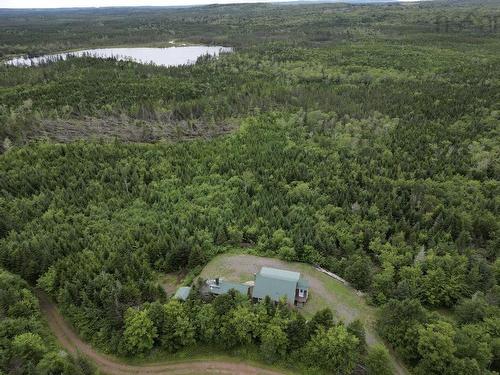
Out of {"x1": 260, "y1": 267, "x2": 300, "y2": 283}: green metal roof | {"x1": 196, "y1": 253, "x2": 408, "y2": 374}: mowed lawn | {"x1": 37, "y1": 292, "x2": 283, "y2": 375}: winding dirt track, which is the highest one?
{"x1": 260, "y1": 267, "x2": 300, "y2": 283}: green metal roof

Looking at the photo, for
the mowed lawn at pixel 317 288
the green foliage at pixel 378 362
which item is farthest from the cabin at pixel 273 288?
the green foliage at pixel 378 362

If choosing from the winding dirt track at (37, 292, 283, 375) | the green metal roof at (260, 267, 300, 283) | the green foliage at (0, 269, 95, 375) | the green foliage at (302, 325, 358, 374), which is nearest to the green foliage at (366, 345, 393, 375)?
the green foliage at (302, 325, 358, 374)

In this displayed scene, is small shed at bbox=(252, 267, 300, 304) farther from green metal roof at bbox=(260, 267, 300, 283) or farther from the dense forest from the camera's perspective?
the dense forest

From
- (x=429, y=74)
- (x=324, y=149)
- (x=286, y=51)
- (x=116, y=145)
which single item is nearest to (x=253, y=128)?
(x=324, y=149)

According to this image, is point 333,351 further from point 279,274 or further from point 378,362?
point 279,274

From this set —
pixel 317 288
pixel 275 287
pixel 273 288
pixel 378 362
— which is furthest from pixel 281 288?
pixel 378 362

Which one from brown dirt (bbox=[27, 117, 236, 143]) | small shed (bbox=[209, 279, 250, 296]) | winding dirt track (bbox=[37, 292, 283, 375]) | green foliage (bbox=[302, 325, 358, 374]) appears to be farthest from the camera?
brown dirt (bbox=[27, 117, 236, 143])

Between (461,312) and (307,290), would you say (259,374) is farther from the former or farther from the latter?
(461,312)
